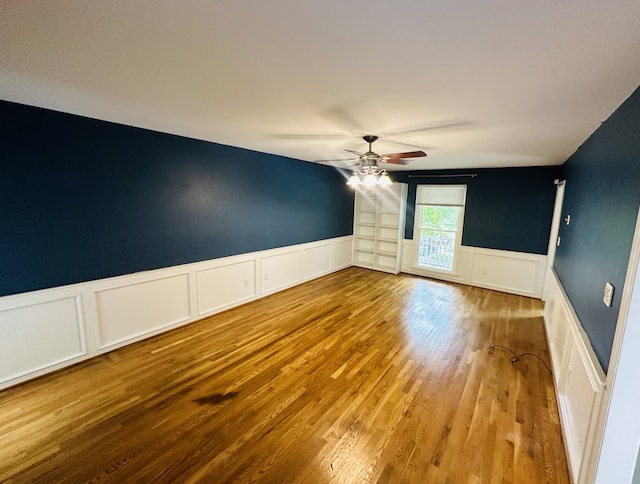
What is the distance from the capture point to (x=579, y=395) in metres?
1.92

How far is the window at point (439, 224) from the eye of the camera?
604cm

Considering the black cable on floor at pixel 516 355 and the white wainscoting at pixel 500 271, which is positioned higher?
the white wainscoting at pixel 500 271

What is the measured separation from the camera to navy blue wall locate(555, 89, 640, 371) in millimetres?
1556

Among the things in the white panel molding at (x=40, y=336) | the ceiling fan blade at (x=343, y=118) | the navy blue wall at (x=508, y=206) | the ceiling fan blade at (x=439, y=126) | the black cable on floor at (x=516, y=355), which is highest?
the ceiling fan blade at (x=439, y=126)

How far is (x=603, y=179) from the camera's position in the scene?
213cm

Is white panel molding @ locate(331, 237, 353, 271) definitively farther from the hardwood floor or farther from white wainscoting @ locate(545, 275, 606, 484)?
white wainscoting @ locate(545, 275, 606, 484)

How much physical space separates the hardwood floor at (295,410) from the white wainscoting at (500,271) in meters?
1.85

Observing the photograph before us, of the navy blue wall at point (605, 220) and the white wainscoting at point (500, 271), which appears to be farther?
the white wainscoting at point (500, 271)

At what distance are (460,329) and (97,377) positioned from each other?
13.7 ft

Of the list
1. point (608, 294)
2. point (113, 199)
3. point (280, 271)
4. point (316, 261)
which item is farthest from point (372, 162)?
point (316, 261)

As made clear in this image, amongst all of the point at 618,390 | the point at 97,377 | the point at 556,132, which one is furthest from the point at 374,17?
the point at 97,377

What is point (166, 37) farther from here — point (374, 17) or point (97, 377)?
point (97, 377)

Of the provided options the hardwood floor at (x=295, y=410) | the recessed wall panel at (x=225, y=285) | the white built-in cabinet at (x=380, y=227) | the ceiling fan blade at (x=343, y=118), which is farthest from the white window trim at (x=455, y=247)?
the ceiling fan blade at (x=343, y=118)

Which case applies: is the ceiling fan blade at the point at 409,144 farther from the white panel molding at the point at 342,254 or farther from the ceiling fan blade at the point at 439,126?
the white panel molding at the point at 342,254
